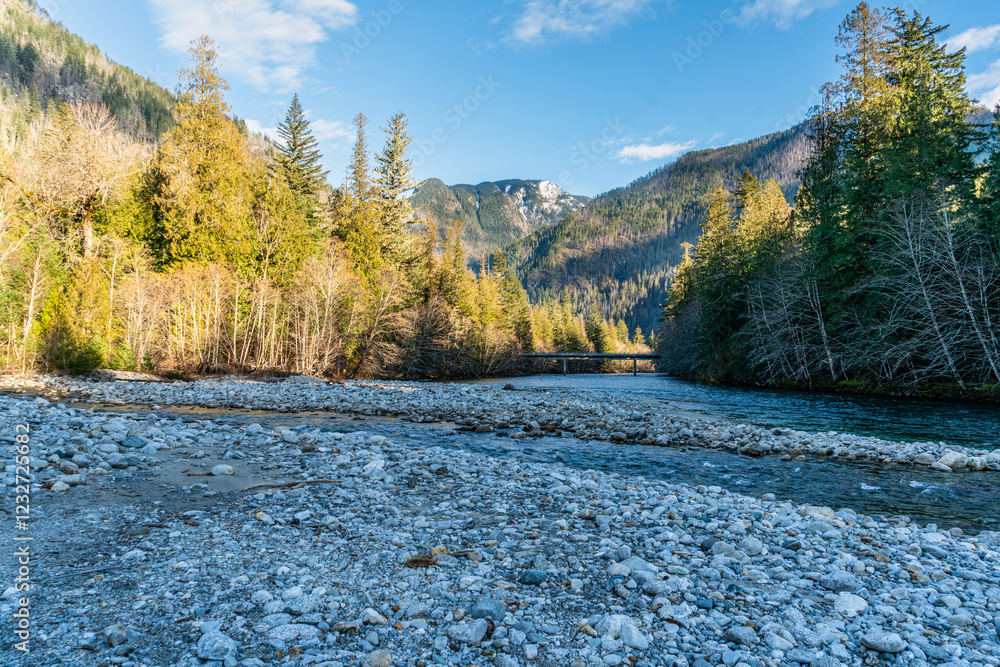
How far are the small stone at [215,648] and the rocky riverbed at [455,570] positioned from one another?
0.04 feet

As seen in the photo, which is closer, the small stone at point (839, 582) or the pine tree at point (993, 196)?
the small stone at point (839, 582)

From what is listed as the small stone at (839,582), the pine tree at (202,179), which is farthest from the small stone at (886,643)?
the pine tree at (202,179)

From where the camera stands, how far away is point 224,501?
5359 millimetres

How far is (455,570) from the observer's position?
3840 mm

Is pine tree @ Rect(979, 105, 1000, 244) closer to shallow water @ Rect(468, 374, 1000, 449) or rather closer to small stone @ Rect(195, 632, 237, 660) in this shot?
shallow water @ Rect(468, 374, 1000, 449)

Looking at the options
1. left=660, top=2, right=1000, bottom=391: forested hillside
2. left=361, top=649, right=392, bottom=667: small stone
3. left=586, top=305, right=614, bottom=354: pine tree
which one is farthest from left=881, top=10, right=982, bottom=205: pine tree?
left=586, top=305, right=614, bottom=354: pine tree

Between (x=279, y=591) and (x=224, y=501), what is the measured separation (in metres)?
2.60

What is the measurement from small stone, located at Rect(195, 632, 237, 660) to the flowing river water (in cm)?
684

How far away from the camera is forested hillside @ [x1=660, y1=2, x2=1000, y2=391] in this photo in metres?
19.3

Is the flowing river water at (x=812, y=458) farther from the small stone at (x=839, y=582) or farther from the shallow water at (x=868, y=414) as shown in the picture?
the small stone at (x=839, y=582)

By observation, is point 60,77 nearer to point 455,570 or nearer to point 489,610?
point 455,570

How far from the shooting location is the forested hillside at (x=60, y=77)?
102 m

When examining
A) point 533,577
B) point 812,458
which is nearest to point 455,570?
point 533,577

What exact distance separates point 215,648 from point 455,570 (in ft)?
5.87
